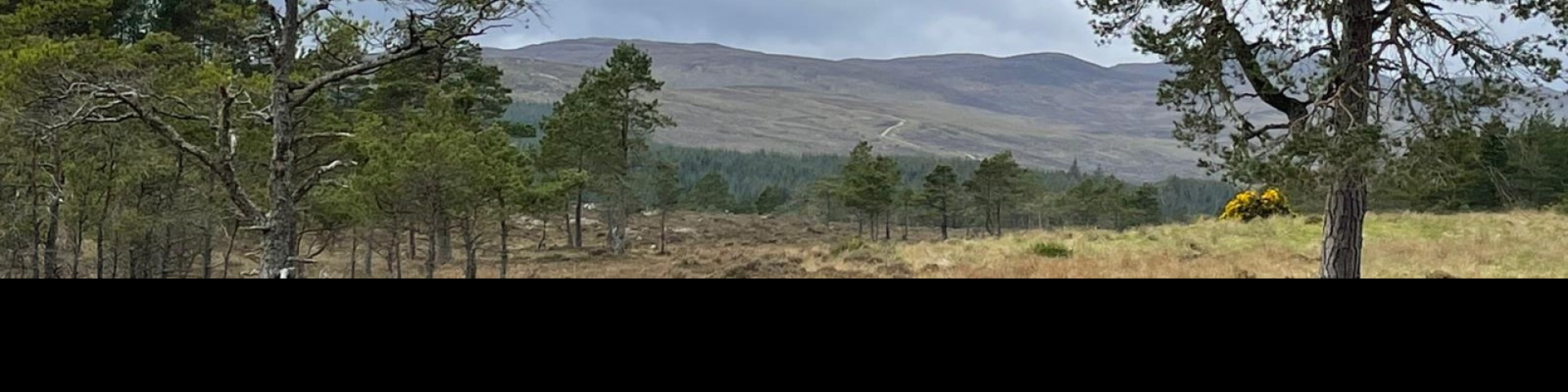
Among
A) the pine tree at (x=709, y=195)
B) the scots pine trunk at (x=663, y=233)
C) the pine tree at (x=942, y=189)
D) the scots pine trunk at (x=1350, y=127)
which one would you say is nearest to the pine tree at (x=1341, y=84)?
the scots pine trunk at (x=1350, y=127)

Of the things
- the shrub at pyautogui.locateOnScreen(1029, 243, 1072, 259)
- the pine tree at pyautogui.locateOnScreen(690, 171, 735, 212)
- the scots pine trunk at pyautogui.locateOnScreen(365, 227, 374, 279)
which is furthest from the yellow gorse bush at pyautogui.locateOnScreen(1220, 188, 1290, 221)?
the pine tree at pyautogui.locateOnScreen(690, 171, 735, 212)

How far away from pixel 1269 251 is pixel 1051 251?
349 centimetres

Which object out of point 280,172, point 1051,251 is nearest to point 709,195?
point 1051,251

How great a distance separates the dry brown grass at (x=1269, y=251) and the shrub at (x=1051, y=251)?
17 cm

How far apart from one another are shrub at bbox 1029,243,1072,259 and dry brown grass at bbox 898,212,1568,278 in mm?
167

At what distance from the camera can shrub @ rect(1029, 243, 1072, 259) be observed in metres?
17.9

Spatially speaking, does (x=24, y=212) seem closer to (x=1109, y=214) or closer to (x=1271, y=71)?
(x=1271, y=71)

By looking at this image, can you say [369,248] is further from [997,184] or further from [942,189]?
[997,184]

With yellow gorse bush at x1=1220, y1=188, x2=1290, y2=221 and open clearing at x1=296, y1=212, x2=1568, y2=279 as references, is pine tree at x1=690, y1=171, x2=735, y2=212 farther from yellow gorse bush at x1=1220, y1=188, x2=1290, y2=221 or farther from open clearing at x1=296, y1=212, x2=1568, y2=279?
yellow gorse bush at x1=1220, y1=188, x2=1290, y2=221

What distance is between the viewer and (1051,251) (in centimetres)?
1842

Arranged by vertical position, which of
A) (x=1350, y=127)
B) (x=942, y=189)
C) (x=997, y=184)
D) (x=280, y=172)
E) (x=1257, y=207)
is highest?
(x=1350, y=127)
